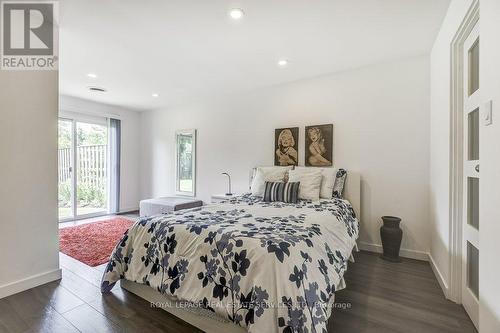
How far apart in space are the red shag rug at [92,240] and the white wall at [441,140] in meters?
3.52

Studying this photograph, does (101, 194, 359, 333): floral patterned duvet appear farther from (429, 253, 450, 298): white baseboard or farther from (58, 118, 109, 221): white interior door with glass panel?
(58, 118, 109, 221): white interior door with glass panel

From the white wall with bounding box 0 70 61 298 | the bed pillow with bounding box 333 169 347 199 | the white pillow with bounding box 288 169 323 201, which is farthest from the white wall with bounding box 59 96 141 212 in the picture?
the bed pillow with bounding box 333 169 347 199

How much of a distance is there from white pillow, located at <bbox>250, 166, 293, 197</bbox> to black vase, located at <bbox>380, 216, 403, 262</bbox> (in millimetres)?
1372

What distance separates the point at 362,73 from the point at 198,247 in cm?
306

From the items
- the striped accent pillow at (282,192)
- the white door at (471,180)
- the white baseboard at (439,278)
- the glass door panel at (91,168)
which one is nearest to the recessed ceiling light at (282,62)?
the striped accent pillow at (282,192)

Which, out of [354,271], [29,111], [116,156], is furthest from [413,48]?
[116,156]

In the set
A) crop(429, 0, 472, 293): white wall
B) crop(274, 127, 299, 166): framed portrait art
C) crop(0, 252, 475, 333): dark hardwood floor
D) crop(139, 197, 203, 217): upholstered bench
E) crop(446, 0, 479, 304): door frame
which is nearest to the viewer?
crop(0, 252, 475, 333): dark hardwood floor

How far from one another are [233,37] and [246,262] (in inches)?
86.2

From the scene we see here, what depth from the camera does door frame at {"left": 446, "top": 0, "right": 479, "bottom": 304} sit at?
197 centimetres

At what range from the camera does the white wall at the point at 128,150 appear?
214 inches

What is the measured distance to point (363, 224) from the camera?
10.7ft

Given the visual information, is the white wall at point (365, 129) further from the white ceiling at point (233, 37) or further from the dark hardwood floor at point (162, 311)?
the dark hardwood floor at point (162, 311)

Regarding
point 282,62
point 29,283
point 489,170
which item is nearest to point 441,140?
point 489,170

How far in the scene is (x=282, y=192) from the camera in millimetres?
3010
